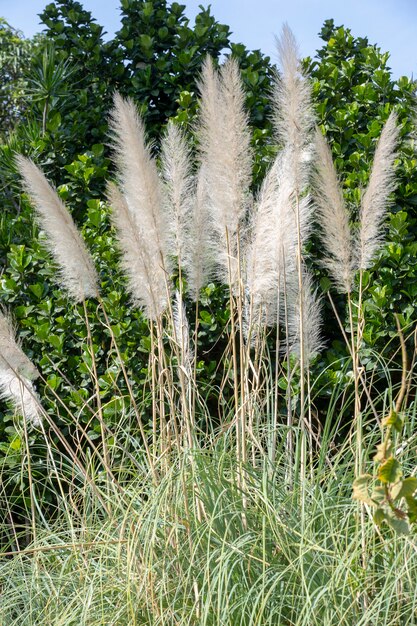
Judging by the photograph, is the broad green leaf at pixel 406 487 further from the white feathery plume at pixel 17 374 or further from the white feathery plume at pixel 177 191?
the white feathery plume at pixel 17 374

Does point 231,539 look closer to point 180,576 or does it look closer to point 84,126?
point 180,576

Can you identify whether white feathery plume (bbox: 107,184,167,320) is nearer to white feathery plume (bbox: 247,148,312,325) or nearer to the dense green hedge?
white feathery plume (bbox: 247,148,312,325)

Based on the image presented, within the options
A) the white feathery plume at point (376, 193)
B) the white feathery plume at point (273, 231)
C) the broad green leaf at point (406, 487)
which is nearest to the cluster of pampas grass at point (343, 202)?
the white feathery plume at point (376, 193)

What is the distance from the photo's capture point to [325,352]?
16.5ft

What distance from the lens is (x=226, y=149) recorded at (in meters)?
3.57

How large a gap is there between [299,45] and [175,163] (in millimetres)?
677

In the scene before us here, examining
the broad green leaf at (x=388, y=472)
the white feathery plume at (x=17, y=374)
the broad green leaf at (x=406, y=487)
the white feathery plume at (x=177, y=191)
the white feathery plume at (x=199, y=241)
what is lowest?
the broad green leaf at (x=406, y=487)

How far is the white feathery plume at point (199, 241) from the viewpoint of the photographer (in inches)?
152

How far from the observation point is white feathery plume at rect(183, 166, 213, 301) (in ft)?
12.6

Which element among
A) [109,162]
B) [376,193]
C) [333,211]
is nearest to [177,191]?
[333,211]

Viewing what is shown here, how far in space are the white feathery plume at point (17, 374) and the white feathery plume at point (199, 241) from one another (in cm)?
77

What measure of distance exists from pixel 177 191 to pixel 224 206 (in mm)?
248

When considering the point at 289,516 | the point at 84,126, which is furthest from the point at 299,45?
the point at 84,126

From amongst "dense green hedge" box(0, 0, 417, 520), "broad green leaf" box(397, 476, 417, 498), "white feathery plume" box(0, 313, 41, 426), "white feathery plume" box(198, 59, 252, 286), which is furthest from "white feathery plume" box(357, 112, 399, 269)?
"broad green leaf" box(397, 476, 417, 498)
